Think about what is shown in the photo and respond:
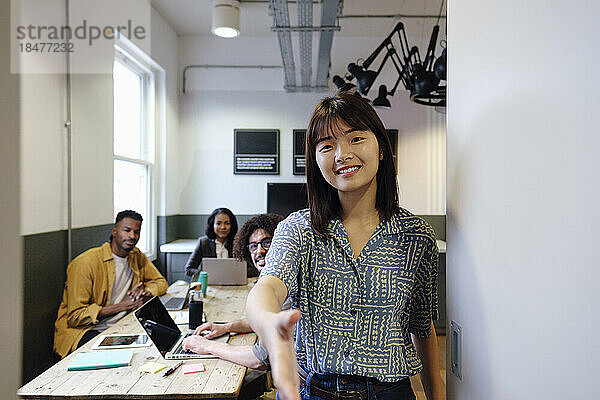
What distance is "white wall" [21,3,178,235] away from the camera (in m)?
3.03

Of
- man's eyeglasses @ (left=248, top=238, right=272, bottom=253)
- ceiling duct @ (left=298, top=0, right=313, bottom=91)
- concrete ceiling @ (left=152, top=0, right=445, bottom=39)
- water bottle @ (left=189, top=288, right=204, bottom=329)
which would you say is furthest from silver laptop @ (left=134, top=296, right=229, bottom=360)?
concrete ceiling @ (left=152, top=0, right=445, bottom=39)

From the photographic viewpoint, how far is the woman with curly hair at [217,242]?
15.3 ft

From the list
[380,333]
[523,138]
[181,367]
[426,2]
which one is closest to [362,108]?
[523,138]

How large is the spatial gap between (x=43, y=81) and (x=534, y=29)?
316 cm

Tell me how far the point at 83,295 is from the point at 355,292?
8.47 ft

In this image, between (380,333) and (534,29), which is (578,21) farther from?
(380,333)

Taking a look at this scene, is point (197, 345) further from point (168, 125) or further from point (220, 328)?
point (168, 125)

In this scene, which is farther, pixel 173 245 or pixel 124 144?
pixel 173 245

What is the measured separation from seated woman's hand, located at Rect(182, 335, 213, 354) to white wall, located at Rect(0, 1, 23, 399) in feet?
4.33

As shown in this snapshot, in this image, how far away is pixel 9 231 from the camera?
2.83 m

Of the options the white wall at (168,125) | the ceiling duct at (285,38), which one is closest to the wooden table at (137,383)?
Result: the ceiling duct at (285,38)

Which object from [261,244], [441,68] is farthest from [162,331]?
[441,68]

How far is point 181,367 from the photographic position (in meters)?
1.93

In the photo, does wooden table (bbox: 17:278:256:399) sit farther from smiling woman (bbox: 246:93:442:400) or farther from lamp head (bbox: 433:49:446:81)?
lamp head (bbox: 433:49:446:81)
